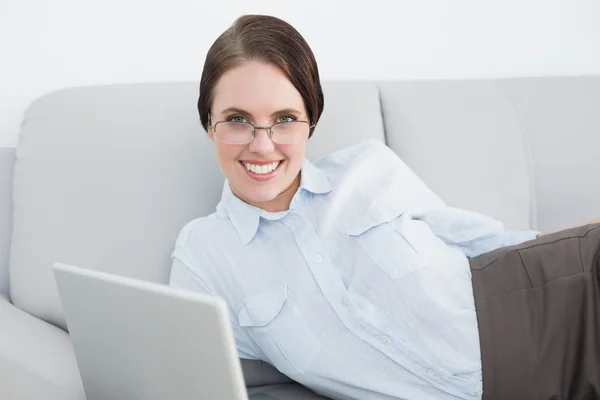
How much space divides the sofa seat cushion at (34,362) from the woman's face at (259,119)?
47cm

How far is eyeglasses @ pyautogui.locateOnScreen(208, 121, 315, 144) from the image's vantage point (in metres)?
1.29

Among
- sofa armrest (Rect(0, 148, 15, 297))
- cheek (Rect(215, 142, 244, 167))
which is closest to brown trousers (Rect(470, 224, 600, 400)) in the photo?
cheek (Rect(215, 142, 244, 167))

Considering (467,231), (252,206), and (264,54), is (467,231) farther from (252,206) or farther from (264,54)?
(264,54)

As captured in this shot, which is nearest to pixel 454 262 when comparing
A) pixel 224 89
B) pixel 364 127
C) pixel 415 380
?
pixel 415 380

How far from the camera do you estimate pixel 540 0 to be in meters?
2.10

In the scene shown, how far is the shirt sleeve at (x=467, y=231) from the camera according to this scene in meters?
1.51

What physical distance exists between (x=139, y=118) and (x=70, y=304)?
29.7 inches

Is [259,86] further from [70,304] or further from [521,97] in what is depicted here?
[521,97]

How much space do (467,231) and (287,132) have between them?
48 centimetres

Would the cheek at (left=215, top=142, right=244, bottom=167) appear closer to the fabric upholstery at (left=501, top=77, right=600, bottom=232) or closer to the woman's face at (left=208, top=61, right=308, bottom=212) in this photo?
the woman's face at (left=208, top=61, right=308, bottom=212)

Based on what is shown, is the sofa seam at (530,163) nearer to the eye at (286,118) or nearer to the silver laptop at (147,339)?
the eye at (286,118)

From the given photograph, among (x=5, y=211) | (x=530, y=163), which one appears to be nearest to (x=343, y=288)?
(x=530, y=163)

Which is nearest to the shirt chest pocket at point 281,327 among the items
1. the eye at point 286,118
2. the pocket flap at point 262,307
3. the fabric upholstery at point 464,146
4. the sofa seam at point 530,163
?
the pocket flap at point 262,307

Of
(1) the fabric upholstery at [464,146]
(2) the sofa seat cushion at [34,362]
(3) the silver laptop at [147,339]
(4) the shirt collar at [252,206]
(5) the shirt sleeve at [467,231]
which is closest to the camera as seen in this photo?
(3) the silver laptop at [147,339]
